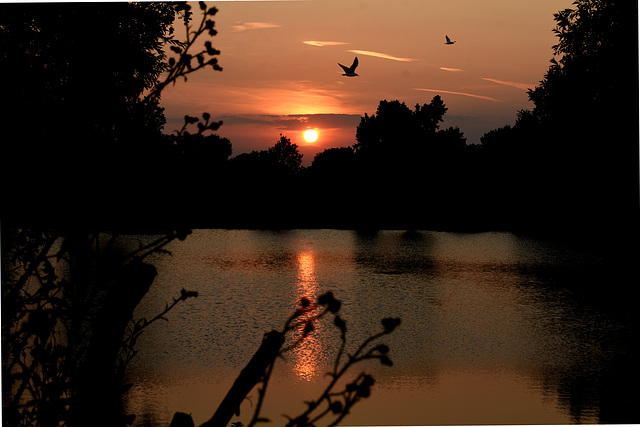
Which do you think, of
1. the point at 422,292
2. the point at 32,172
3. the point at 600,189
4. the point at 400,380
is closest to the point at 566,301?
the point at 422,292

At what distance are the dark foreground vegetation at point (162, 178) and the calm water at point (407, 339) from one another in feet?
2.34

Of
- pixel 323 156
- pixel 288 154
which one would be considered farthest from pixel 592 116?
pixel 288 154

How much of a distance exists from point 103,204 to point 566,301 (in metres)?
21.1

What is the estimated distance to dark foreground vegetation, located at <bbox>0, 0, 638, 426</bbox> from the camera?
8.02ft

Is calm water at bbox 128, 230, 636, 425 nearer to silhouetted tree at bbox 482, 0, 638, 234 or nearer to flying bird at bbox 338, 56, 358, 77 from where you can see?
silhouetted tree at bbox 482, 0, 638, 234

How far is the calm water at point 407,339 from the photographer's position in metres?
10.9

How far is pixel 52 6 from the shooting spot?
10.7 m

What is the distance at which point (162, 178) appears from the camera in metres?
3.13

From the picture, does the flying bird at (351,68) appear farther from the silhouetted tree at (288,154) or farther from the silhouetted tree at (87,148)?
the silhouetted tree at (288,154)

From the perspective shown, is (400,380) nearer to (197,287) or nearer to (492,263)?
(197,287)

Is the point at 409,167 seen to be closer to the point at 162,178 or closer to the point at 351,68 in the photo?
the point at 351,68

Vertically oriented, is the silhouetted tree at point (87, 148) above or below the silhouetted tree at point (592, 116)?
below

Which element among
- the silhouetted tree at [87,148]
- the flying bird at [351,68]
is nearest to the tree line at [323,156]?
the silhouetted tree at [87,148]

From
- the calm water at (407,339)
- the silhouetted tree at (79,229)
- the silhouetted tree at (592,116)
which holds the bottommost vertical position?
the calm water at (407,339)
